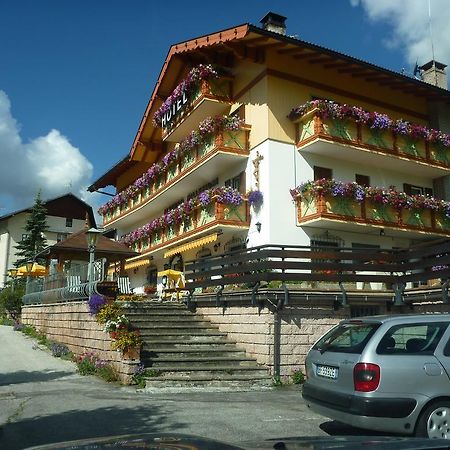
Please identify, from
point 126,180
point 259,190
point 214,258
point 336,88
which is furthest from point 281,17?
point 126,180

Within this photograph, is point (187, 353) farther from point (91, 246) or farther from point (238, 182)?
point (238, 182)

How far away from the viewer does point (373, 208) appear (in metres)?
19.9

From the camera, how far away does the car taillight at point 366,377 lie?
6.39 m

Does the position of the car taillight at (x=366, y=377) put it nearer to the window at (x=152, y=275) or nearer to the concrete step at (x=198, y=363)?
the concrete step at (x=198, y=363)

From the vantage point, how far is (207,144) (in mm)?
21125

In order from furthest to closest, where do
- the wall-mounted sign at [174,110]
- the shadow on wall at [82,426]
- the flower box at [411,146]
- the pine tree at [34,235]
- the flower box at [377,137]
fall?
the pine tree at [34,235]
the wall-mounted sign at [174,110]
the flower box at [411,146]
the flower box at [377,137]
the shadow on wall at [82,426]

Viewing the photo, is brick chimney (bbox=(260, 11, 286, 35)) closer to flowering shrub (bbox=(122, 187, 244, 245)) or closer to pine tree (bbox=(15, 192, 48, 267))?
flowering shrub (bbox=(122, 187, 244, 245))

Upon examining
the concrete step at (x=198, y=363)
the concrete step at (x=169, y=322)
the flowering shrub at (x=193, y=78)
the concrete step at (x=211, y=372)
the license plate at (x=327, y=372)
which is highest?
the flowering shrub at (x=193, y=78)

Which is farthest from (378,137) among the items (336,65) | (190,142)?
Result: (190,142)

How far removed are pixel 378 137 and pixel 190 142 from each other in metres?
7.56

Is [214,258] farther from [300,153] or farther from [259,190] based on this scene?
[300,153]

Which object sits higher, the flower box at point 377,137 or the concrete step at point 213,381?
the flower box at point 377,137

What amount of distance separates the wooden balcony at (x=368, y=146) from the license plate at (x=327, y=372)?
12732 mm

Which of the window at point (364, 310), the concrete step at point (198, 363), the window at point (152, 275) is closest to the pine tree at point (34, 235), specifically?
the window at point (152, 275)
